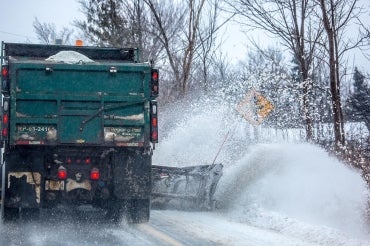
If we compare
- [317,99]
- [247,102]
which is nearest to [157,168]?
[247,102]

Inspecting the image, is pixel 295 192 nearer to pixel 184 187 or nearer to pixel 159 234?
pixel 184 187

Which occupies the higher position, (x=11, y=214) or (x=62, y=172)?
(x=62, y=172)

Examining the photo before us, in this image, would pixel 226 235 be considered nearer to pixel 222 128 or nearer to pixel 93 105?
pixel 93 105

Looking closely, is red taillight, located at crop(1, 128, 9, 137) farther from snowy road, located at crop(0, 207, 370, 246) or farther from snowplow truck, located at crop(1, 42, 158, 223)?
snowy road, located at crop(0, 207, 370, 246)

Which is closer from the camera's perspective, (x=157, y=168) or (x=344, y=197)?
(x=344, y=197)

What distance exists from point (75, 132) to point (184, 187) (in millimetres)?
3659

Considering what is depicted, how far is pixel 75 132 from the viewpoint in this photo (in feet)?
30.6

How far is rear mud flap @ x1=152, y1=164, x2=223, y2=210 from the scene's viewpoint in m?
11.8

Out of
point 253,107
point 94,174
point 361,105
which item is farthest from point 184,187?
point 361,105

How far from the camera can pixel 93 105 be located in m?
9.39

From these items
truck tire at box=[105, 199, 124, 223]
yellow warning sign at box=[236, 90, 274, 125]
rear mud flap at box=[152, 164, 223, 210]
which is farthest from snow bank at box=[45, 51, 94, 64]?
yellow warning sign at box=[236, 90, 274, 125]

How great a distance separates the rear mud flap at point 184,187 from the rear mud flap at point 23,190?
307 centimetres

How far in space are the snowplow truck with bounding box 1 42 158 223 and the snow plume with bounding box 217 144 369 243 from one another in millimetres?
2439

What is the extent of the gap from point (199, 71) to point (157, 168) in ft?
83.7
